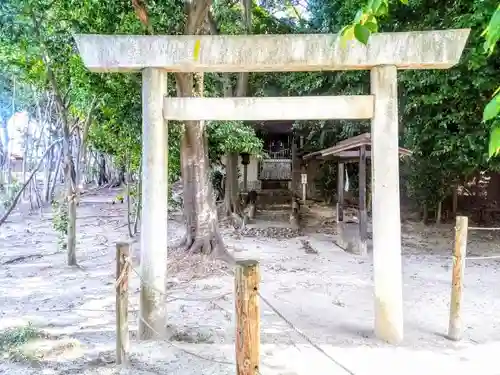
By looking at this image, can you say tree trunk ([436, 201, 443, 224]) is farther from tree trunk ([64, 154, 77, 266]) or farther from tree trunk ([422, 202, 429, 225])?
→ tree trunk ([64, 154, 77, 266])

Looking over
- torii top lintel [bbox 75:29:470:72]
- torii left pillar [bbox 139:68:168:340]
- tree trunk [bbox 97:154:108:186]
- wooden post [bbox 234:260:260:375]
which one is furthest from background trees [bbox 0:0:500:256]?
tree trunk [bbox 97:154:108:186]

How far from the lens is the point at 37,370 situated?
363 centimetres

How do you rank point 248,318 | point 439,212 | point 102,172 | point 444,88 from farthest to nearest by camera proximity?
Answer: point 102,172 → point 439,212 → point 444,88 → point 248,318

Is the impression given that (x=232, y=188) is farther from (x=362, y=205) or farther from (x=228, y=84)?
(x=362, y=205)

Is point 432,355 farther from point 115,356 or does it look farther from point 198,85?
point 198,85

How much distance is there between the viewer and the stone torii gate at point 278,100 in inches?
165

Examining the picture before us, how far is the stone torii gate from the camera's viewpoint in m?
4.18

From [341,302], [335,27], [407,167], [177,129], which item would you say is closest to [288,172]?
[407,167]

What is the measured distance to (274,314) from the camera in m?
5.43

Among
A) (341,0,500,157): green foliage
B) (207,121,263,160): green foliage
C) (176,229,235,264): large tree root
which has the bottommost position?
(176,229,235,264): large tree root

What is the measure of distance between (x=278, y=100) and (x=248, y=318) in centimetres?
262

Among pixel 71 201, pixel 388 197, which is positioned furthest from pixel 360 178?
pixel 71 201

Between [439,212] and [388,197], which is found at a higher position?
[388,197]

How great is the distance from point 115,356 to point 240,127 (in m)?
7.37
